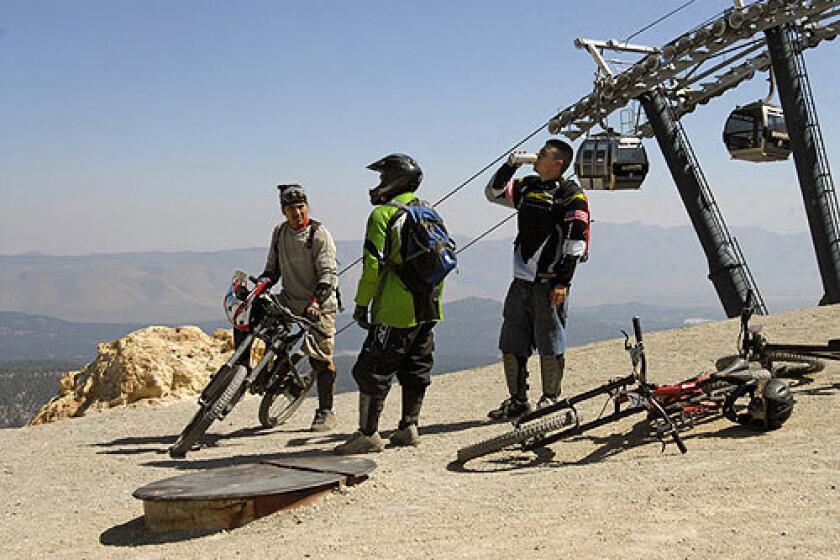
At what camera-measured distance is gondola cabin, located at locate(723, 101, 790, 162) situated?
20109 mm

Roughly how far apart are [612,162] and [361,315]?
48.1 feet

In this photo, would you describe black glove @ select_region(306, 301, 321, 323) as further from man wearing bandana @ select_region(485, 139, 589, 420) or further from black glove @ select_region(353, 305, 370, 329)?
man wearing bandana @ select_region(485, 139, 589, 420)

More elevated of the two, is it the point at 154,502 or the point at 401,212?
the point at 401,212

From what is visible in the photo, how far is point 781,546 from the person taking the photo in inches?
173

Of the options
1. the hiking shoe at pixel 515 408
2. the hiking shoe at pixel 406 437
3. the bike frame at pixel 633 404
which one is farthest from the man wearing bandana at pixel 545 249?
the bike frame at pixel 633 404

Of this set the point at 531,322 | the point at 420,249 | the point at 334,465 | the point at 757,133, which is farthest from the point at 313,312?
the point at 757,133

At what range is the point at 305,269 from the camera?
9477mm

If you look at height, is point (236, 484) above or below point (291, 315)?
below

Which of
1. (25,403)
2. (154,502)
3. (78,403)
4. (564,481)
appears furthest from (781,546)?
(25,403)

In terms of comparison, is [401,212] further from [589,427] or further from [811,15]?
[811,15]

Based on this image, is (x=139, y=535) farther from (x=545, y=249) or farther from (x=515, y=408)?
(x=545, y=249)

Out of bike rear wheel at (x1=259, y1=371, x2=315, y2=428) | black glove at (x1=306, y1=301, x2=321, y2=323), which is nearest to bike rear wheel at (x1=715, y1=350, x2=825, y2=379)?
black glove at (x1=306, y1=301, x2=321, y2=323)

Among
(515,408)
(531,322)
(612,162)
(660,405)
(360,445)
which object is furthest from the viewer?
(612,162)

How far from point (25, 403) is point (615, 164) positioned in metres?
202
